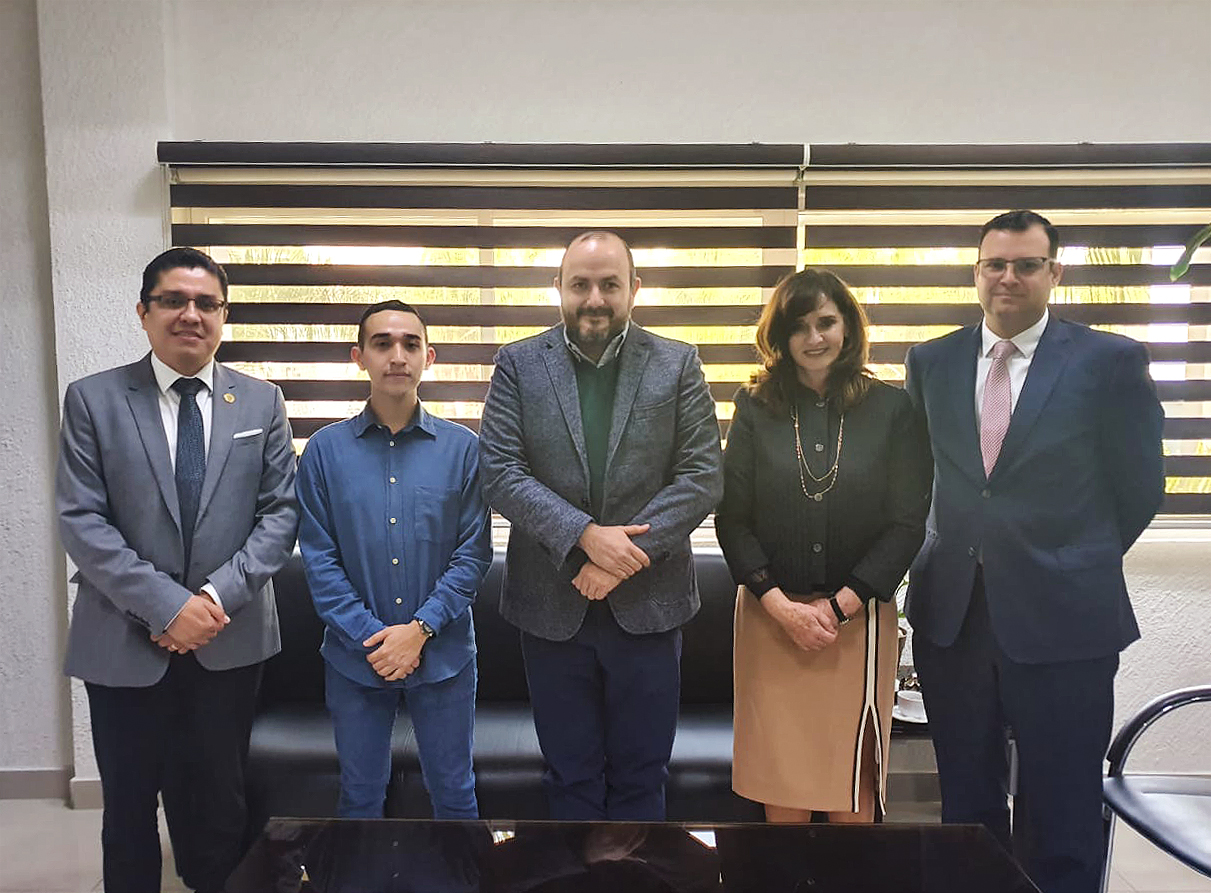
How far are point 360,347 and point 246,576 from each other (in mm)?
612

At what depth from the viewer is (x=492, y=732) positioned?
249 centimetres

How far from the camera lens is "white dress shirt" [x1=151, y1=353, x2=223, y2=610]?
190 cm

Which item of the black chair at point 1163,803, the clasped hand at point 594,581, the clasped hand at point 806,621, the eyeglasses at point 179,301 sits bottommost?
the black chair at point 1163,803

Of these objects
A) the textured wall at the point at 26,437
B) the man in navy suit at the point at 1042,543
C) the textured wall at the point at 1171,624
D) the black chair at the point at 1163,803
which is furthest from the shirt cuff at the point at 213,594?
the textured wall at the point at 1171,624

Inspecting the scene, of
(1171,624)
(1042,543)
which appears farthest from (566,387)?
(1171,624)

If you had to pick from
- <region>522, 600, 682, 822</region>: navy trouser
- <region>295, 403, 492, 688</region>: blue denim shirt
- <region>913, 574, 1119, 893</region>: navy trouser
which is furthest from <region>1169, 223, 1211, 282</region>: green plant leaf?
<region>295, 403, 492, 688</region>: blue denim shirt

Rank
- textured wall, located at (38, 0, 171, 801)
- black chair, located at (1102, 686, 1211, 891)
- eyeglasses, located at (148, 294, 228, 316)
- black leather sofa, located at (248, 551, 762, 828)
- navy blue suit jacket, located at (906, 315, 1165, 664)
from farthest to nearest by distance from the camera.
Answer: textured wall, located at (38, 0, 171, 801) → black leather sofa, located at (248, 551, 762, 828) → eyeglasses, located at (148, 294, 228, 316) → navy blue suit jacket, located at (906, 315, 1165, 664) → black chair, located at (1102, 686, 1211, 891)

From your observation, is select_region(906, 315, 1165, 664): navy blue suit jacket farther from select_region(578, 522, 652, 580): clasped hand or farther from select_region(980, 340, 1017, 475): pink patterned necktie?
select_region(578, 522, 652, 580): clasped hand

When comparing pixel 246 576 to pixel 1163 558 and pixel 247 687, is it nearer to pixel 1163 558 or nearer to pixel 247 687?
pixel 247 687

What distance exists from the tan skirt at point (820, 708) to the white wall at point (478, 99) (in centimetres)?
176

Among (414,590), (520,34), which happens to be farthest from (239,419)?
(520,34)

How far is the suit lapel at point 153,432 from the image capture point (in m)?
1.85

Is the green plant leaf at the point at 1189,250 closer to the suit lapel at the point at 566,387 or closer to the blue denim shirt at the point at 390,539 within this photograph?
the suit lapel at the point at 566,387

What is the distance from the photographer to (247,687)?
76.4 inches
